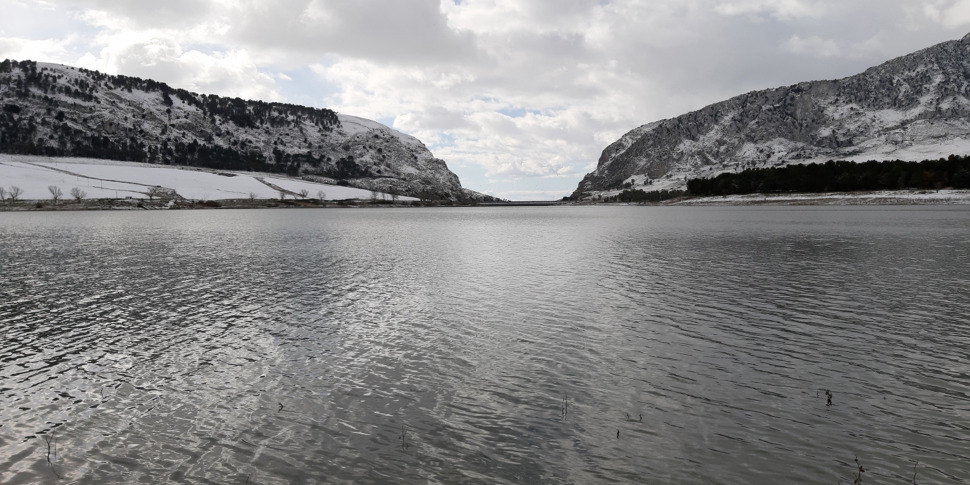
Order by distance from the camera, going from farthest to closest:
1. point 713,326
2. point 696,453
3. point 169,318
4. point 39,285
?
point 39,285, point 169,318, point 713,326, point 696,453

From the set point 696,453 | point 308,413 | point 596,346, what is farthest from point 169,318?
point 696,453

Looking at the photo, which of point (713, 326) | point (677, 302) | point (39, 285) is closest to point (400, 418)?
point (713, 326)

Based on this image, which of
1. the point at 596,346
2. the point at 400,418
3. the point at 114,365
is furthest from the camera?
the point at 596,346

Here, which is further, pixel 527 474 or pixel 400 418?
pixel 400 418

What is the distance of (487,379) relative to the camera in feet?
63.4

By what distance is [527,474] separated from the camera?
12.7 meters

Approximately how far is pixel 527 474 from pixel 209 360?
50.7 feet

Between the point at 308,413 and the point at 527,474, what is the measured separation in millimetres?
7462

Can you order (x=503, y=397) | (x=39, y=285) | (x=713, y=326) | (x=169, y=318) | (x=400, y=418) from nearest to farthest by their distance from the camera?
(x=400, y=418)
(x=503, y=397)
(x=713, y=326)
(x=169, y=318)
(x=39, y=285)

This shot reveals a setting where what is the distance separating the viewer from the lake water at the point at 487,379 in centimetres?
1324

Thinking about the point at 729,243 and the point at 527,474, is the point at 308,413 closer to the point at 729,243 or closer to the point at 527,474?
Answer: the point at 527,474

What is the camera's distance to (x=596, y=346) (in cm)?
2345

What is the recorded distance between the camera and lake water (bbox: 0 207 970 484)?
1324 cm

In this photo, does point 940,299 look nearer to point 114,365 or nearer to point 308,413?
point 308,413
